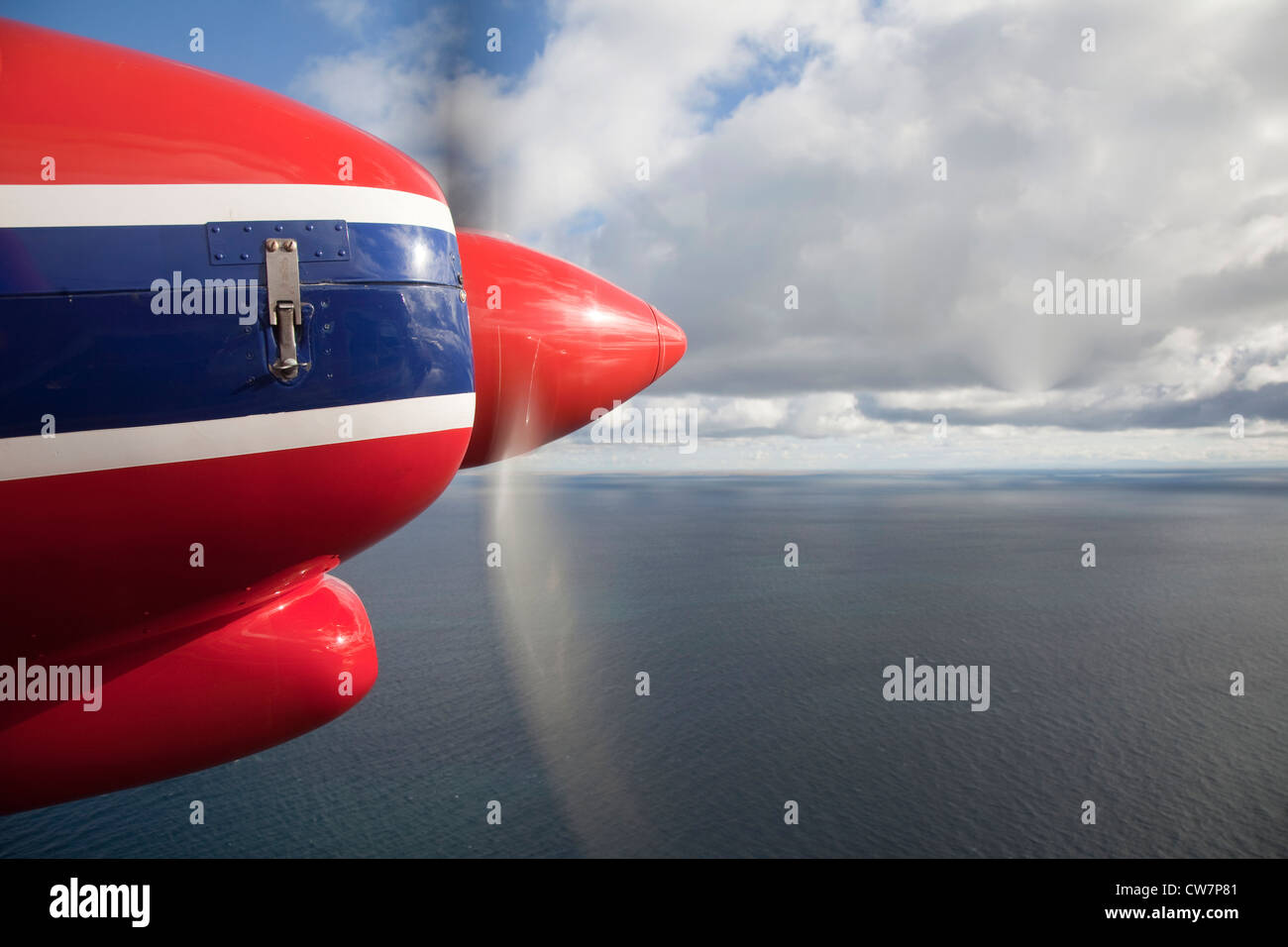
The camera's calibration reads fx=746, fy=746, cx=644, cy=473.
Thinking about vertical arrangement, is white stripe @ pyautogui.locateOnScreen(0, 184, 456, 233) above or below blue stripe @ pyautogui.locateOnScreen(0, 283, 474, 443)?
above

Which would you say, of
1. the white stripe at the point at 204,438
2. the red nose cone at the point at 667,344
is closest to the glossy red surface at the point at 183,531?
the white stripe at the point at 204,438

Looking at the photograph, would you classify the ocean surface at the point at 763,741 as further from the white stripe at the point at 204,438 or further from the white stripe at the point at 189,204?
the white stripe at the point at 189,204

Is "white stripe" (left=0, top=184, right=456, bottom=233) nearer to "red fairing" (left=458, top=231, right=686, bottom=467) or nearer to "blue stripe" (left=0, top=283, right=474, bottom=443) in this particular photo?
"blue stripe" (left=0, top=283, right=474, bottom=443)

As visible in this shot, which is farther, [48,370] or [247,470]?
[247,470]

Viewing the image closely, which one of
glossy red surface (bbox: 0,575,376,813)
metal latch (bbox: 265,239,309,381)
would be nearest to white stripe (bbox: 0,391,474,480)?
metal latch (bbox: 265,239,309,381)
